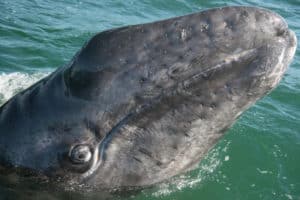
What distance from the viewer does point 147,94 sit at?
687cm

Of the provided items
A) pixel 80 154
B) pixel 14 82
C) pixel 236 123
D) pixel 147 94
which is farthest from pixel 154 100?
pixel 14 82

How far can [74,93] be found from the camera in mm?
7035

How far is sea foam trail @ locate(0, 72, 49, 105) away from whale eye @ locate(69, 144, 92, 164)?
6152 mm

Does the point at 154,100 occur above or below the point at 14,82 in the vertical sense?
above

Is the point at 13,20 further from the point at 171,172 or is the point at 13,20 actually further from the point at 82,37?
the point at 171,172

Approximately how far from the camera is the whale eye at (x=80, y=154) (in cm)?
705

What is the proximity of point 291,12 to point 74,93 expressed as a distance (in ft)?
63.9

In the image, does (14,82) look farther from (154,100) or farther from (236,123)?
(154,100)

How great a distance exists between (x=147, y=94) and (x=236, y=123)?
6.54 metres

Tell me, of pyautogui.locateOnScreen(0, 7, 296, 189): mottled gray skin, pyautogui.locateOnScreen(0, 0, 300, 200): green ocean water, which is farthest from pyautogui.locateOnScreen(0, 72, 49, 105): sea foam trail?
pyautogui.locateOnScreen(0, 7, 296, 189): mottled gray skin

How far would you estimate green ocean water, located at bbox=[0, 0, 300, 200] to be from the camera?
10172 mm

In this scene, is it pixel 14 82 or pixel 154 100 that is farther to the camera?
pixel 14 82

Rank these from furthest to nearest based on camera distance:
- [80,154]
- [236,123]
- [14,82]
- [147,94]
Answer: [14,82], [236,123], [80,154], [147,94]

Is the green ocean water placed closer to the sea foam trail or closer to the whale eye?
the sea foam trail
